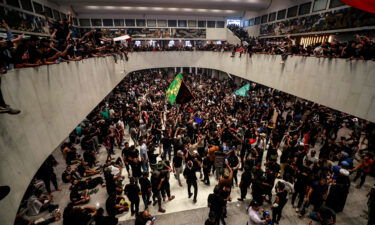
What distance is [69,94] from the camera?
22.7ft

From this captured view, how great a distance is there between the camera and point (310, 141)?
30.7 feet

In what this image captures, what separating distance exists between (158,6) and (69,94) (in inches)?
1009

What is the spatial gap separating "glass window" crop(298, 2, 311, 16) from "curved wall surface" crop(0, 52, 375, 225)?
10.3 meters

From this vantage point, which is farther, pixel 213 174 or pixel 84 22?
pixel 84 22

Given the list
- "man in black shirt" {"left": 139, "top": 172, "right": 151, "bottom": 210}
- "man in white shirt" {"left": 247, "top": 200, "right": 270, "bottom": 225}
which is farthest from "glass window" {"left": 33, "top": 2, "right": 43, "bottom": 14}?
"man in white shirt" {"left": 247, "top": 200, "right": 270, "bottom": 225}

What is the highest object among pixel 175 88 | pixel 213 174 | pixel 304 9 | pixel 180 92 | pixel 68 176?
pixel 304 9

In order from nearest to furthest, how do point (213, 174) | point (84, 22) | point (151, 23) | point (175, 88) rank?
point (213, 174) → point (175, 88) → point (84, 22) → point (151, 23)

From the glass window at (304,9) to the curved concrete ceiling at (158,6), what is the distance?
6.41m

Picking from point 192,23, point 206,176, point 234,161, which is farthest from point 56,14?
point 234,161

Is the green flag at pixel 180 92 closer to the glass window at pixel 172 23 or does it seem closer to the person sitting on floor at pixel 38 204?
the person sitting on floor at pixel 38 204

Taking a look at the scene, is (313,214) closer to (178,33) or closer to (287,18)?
(287,18)

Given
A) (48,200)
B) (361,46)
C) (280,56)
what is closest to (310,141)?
(361,46)

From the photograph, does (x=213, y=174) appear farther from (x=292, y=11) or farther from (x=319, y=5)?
(x=292, y=11)

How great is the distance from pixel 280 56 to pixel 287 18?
14.5m
